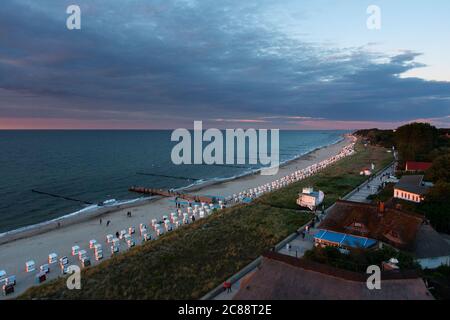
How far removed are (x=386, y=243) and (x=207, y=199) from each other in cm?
2568

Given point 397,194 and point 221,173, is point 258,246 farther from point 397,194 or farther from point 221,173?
point 221,173

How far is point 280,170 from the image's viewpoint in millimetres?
71250

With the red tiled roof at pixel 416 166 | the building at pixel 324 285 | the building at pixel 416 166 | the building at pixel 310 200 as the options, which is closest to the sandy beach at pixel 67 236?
the building at pixel 324 285

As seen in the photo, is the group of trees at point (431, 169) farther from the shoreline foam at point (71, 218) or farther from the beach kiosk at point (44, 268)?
the shoreline foam at point (71, 218)

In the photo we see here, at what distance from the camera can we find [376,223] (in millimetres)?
20203

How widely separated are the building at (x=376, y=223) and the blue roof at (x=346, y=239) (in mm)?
513

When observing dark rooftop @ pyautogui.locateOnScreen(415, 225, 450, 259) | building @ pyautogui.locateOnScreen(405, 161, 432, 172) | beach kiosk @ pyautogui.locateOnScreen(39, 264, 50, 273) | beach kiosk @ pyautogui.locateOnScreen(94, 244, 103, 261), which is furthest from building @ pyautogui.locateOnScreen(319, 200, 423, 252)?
building @ pyautogui.locateOnScreen(405, 161, 432, 172)

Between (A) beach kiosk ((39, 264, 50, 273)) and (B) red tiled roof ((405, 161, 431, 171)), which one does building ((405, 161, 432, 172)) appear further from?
(A) beach kiosk ((39, 264, 50, 273))

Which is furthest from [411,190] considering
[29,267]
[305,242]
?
[29,267]

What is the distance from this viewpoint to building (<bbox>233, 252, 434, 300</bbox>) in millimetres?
10742

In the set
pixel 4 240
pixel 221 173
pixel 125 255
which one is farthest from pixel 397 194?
pixel 221 173

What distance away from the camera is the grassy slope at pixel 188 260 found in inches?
603

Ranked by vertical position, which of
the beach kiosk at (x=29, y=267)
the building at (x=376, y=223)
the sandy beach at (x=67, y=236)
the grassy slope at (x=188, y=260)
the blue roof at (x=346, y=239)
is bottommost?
the sandy beach at (x=67, y=236)

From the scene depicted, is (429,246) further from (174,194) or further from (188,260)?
(174,194)
